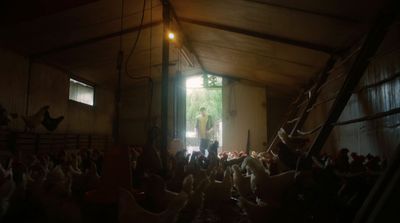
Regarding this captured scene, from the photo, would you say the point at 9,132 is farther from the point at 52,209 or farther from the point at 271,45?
the point at 271,45

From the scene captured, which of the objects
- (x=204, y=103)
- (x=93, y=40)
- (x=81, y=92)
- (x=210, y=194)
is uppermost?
(x=204, y=103)

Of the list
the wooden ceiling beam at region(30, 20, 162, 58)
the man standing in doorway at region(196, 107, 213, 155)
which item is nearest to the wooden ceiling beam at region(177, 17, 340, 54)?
the wooden ceiling beam at region(30, 20, 162, 58)

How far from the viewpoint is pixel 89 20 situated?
425 centimetres

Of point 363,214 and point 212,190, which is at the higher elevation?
point 363,214

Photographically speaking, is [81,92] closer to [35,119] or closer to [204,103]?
[35,119]

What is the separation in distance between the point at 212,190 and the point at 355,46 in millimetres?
2028

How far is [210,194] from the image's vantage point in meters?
2.58

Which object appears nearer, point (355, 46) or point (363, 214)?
point (363, 214)

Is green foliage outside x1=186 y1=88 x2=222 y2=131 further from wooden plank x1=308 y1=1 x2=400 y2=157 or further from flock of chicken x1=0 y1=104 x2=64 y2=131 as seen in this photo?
wooden plank x1=308 y1=1 x2=400 y2=157

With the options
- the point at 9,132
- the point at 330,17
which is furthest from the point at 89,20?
the point at 330,17

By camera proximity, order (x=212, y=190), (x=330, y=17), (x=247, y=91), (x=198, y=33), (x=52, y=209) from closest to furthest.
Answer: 1. (x=52, y=209)
2. (x=212, y=190)
3. (x=330, y=17)
4. (x=198, y=33)
5. (x=247, y=91)

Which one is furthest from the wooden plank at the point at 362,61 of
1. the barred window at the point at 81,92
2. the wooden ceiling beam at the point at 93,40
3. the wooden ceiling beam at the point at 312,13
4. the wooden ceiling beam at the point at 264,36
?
the barred window at the point at 81,92

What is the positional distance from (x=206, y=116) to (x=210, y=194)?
528 cm

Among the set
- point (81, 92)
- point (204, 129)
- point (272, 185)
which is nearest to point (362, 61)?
point (272, 185)
